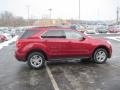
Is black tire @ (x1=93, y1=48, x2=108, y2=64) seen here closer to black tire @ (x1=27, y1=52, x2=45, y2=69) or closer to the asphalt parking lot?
the asphalt parking lot

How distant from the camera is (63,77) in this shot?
363 inches

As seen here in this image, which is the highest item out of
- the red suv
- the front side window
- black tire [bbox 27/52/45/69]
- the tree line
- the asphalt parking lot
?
the tree line

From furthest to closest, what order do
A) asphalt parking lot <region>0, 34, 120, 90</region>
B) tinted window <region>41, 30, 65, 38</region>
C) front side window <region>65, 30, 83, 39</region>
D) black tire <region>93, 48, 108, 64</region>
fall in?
black tire <region>93, 48, 108, 64</region>
front side window <region>65, 30, 83, 39</region>
tinted window <region>41, 30, 65, 38</region>
asphalt parking lot <region>0, 34, 120, 90</region>

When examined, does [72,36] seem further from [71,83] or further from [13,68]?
[71,83]

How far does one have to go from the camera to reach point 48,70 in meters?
10.7

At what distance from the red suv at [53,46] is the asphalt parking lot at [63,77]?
0.44 meters

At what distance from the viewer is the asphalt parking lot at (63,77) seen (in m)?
7.93

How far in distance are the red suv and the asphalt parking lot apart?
44 centimetres

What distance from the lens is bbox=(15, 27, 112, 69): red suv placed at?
1122 centimetres

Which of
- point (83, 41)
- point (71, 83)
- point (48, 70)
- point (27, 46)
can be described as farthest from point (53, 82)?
point (83, 41)

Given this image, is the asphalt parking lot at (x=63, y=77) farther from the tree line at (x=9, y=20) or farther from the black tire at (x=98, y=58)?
the tree line at (x=9, y=20)

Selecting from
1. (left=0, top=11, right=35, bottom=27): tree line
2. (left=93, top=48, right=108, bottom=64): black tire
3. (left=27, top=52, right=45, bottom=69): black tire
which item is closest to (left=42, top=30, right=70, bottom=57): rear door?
(left=27, top=52, right=45, bottom=69): black tire

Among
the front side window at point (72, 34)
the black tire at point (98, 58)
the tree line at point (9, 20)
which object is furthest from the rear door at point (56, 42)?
the tree line at point (9, 20)

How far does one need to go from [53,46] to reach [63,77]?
251cm
